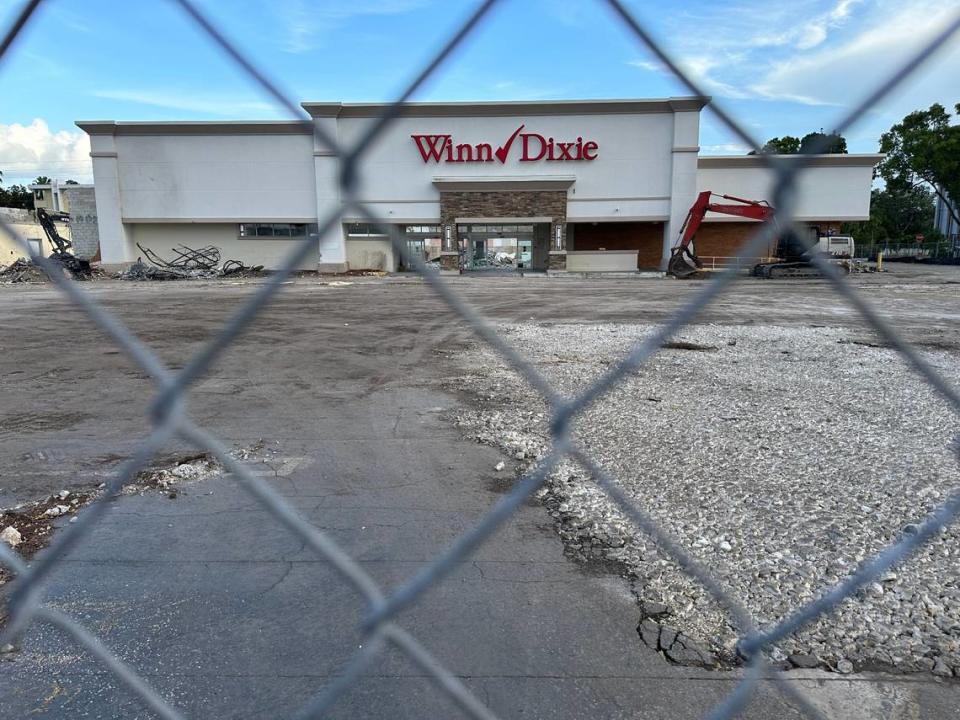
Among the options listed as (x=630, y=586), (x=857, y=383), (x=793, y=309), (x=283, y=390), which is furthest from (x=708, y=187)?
(x=630, y=586)

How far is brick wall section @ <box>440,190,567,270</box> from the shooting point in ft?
99.5

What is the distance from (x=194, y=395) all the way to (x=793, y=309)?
12330 mm

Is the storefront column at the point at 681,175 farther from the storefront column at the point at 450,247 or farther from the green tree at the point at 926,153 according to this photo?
the green tree at the point at 926,153

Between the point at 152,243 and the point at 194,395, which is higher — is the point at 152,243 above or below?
above

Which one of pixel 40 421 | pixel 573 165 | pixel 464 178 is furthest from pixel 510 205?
pixel 40 421

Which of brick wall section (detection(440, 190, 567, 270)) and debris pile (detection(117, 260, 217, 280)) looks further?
brick wall section (detection(440, 190, 567, 270))

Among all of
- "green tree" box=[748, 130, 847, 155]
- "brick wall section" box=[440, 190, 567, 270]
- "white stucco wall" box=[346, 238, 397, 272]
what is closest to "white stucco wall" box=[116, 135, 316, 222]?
"white stucco wall" box=[346, 238, 397, 272]

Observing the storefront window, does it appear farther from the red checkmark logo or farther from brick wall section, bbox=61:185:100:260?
the red checkmark logo

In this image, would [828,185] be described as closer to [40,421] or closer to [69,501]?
[40,421]

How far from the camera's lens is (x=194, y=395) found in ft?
20.5

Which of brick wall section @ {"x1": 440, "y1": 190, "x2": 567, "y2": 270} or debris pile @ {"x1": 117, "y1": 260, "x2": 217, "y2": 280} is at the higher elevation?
brick wall section @ {"x1": 440, "y1": 190, "x2": 567, "y2": 270}

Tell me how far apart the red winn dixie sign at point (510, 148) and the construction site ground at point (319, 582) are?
25233 mm

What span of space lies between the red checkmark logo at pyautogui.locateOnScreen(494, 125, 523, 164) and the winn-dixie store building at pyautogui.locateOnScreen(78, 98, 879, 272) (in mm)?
57

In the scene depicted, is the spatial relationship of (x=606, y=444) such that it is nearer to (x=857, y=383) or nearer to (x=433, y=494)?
(x=433, y=494)
